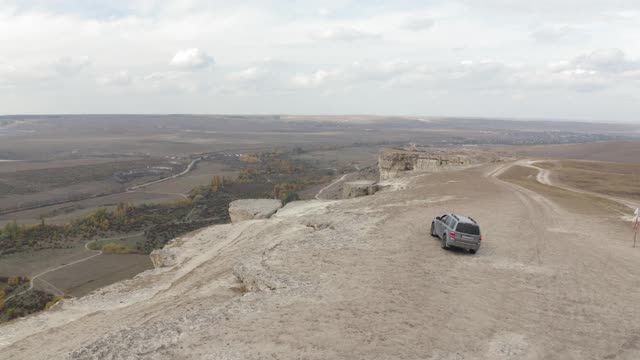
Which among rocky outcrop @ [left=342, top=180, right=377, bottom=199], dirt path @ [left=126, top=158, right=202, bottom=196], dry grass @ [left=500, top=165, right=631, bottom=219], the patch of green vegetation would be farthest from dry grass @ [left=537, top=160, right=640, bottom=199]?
dirt path @ [left=126, top=158, right=202, bottom=196]

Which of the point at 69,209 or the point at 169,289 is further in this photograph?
the point at 69,209

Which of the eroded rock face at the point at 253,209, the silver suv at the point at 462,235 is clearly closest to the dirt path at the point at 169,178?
the eroded rock face at the point at 253,209

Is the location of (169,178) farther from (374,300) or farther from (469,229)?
(374,300)

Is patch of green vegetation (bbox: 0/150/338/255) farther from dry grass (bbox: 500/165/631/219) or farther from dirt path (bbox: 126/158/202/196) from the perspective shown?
dry grass (bbox: 500/165/631/219)

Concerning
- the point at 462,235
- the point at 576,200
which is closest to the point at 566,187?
the point at 576,200

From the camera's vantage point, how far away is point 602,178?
3988cm

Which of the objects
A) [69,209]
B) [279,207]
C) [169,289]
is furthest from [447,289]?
[69,209]

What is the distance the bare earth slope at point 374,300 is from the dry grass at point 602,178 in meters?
11.0

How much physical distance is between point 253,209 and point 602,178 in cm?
3104

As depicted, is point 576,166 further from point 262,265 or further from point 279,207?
point 262,265

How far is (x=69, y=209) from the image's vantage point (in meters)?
81.6

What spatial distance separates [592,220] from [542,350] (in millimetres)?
16827

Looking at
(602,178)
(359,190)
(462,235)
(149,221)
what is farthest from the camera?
(149,221)

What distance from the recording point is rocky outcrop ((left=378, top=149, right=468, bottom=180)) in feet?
177
